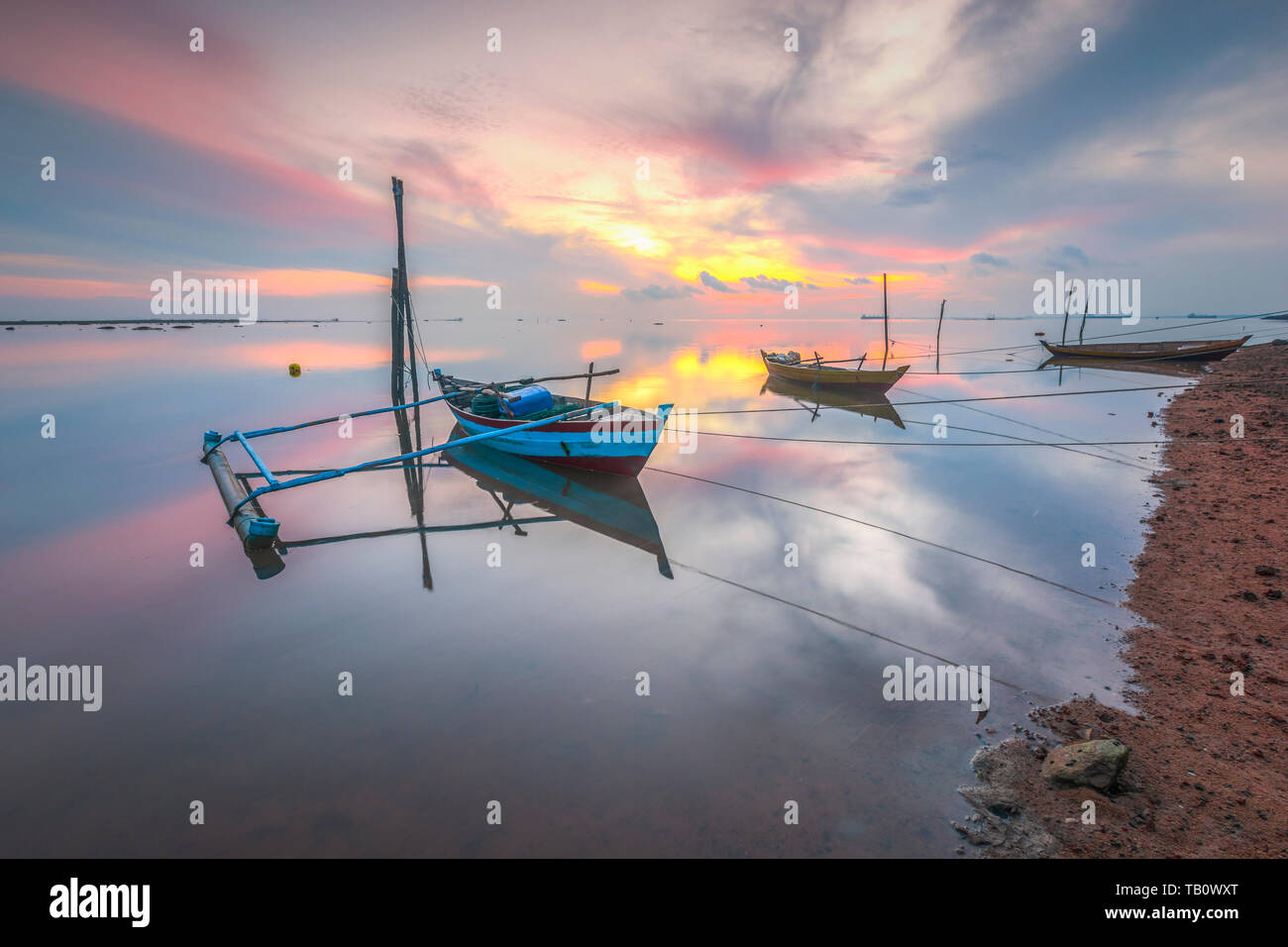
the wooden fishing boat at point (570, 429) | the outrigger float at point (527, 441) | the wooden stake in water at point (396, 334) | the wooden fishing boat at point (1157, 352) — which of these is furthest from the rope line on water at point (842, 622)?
the wooden fishing boat at point (1157, 352)

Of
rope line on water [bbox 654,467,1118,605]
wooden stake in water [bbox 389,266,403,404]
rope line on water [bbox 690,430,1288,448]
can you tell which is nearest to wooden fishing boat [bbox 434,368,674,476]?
rope line on water [bbox 654,467,1118,605]

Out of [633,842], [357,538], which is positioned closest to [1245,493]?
[633,842]

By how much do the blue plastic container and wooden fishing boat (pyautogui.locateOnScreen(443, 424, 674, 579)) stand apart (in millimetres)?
2260

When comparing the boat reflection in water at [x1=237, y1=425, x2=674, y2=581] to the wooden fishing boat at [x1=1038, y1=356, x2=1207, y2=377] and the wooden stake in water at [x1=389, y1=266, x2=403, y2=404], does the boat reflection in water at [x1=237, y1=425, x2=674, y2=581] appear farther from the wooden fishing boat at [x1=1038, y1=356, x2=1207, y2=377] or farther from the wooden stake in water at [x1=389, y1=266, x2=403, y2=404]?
the wooden fishing boat at [x1=1038, y1=356, x2=1207, y2=377]

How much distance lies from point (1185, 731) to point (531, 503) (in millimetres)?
15221

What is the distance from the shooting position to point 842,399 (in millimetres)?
39844

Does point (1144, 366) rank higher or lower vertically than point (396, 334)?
higher

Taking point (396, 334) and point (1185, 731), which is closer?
point (1185, 731)

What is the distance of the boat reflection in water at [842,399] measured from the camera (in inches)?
1324

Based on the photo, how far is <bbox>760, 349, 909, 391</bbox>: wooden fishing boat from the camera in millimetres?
35378

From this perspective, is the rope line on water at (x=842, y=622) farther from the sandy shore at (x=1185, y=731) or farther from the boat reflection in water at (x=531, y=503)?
the boat reflection in water at (x=531, y=503)

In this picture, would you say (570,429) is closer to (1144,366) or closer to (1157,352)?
(1157,352)

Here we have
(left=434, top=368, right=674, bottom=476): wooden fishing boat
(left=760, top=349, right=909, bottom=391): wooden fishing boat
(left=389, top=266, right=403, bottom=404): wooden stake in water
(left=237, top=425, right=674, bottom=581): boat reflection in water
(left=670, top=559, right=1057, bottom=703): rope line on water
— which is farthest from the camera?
(left=760, top=349, right=909, bottom=391): wooden fishing boat

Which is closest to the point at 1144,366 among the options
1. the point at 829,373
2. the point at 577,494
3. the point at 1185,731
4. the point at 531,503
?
the point at 829,373
